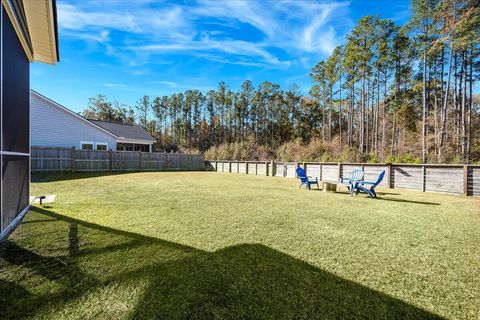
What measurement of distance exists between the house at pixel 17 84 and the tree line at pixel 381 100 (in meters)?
13.6

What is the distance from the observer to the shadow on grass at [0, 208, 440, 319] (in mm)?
1758

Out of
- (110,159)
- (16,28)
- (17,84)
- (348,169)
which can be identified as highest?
(16,28)

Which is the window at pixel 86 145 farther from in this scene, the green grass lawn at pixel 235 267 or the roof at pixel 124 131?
the green grass lawn at pixel 235 267

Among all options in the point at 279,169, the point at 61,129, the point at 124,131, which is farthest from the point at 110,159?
the point at 279,169

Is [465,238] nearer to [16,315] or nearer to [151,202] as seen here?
[16,315]

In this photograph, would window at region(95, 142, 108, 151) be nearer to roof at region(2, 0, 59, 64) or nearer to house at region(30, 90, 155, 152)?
house at region(30, 90, 155, 152)

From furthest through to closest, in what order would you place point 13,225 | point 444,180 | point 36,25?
1. point 444,180
2. point 36,25
3. point 13,225

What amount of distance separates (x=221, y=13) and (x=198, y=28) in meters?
2.32

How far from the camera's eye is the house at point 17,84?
→ 10.3 feet

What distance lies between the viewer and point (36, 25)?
438 cm

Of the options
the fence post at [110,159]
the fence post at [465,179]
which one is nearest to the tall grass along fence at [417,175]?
the fence post at [465,179]

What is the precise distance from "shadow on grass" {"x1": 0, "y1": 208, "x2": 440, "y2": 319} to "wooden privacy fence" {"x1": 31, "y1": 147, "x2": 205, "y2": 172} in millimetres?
14007

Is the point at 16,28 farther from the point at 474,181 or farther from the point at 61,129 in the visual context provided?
the point at 61,129

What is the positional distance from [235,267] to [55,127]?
743 inches
